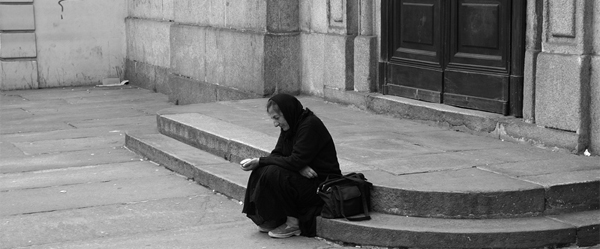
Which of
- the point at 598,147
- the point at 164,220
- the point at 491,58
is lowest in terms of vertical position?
the point at 164,220

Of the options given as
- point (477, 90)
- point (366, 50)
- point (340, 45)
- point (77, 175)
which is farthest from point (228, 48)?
point (477, 90)

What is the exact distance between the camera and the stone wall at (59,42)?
15281mm

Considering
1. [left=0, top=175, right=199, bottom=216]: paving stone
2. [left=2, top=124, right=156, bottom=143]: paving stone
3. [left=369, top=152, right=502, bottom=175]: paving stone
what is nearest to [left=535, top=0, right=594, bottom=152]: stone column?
[left=369, top=152, right=502, bottom=175]: paving stone

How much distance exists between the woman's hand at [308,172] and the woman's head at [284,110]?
0.97 feet

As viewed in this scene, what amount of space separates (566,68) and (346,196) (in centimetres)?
225

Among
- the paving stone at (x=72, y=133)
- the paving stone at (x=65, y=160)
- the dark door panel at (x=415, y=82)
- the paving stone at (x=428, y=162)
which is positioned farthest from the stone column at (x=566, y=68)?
the paving stone at (x=72, y=133)

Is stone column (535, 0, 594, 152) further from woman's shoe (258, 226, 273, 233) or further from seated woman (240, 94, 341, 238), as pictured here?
woman's shoe (258, 226, 273, 233)

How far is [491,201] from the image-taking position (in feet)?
18.5

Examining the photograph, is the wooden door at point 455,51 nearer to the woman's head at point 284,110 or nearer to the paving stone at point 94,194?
the woman's head at point 284,110

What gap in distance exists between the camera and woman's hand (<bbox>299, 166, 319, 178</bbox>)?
5875 mm

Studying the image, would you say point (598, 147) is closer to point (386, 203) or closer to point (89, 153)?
point (386, 203)

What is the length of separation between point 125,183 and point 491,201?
340 centimetres

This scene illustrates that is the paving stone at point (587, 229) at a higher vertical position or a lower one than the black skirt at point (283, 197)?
lower

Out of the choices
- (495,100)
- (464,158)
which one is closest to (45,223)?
(464,158)
